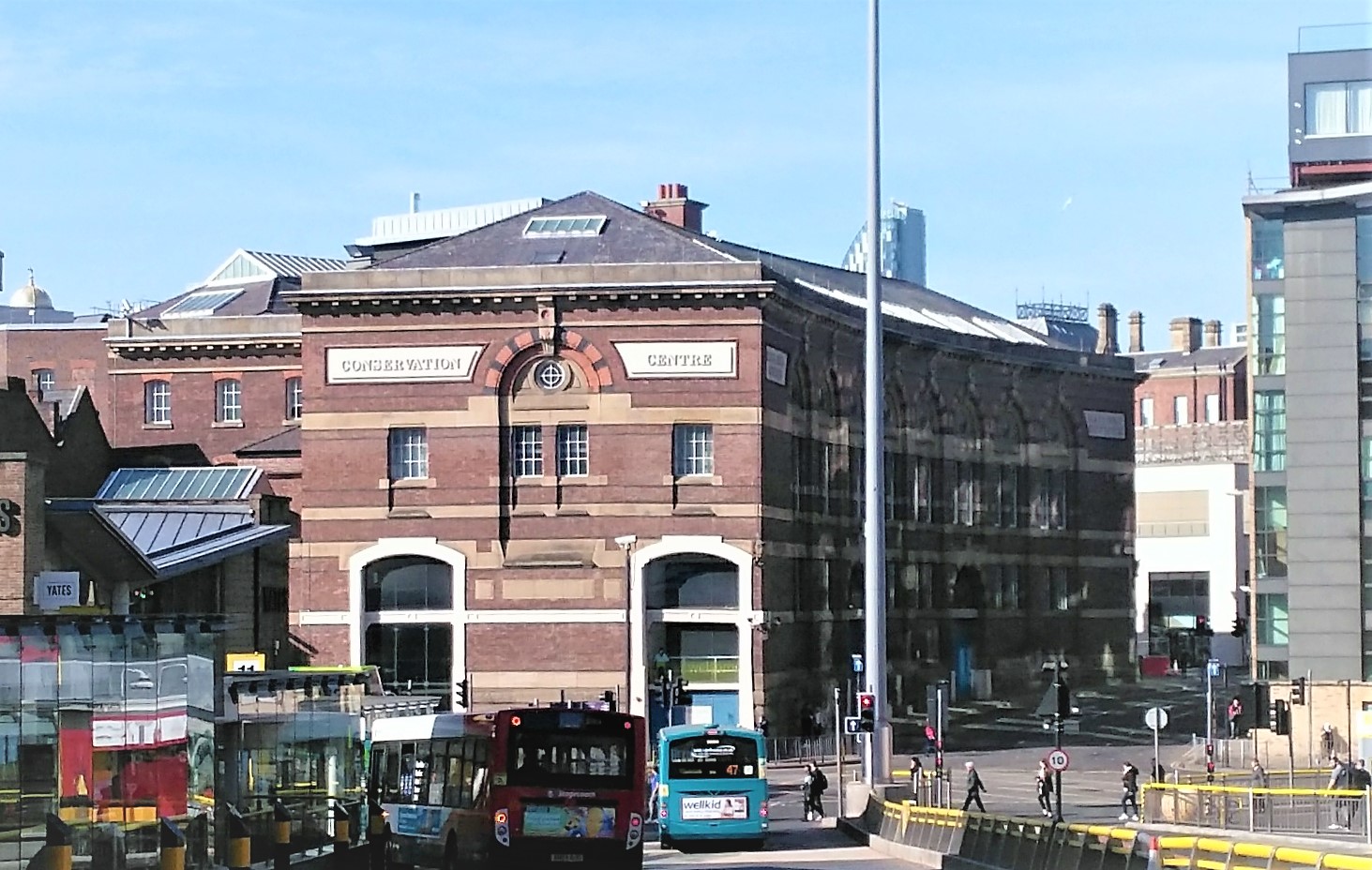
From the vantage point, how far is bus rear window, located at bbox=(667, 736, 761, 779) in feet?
153

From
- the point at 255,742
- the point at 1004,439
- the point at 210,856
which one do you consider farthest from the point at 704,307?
the point at 210,856

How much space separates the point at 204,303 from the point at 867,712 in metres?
55.8

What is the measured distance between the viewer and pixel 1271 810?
46719 mm

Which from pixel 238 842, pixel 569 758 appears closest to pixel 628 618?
pixel 569 758

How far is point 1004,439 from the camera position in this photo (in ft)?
303

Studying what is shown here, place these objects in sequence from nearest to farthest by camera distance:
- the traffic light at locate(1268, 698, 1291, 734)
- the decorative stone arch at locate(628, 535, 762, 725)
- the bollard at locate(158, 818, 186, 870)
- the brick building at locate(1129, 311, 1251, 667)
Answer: the bollard at locate(158, 818, 186, 870), the traffic light at locate(1268, 698, 1291, 734), the decorative stone arch at locate(628, 535, 762, 725), the brick building at locate(1129, 311, 1251, 667)

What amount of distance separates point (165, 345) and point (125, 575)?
31.5m

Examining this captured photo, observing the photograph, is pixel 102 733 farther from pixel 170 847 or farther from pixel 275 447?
pixel 275 447

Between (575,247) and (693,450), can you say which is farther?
(575,247)

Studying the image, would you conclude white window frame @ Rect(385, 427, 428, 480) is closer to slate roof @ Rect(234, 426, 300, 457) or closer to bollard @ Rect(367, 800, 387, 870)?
slate roof @ Rect(234, 426, 300, 457)

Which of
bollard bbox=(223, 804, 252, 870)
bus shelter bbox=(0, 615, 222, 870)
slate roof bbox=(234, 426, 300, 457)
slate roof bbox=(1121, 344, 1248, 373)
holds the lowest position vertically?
bollard bbox=(223, 804, 252, 870)

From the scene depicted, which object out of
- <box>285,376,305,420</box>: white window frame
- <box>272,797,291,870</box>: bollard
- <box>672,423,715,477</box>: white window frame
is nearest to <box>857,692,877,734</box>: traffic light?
<box>272,797,291,870</box>: bollard

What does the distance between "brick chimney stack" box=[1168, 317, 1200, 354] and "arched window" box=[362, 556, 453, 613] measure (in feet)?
321

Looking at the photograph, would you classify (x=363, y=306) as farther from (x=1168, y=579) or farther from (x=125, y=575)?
(x=1168, y=579)
